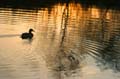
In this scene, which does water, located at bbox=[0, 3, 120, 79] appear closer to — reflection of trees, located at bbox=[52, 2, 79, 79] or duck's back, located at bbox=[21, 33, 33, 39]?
reflection of trees, located at bbox=[52, 2, 79, 79]

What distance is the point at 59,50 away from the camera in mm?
24391

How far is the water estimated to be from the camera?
20125 mm

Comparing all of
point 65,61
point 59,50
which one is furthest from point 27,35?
point 65,61

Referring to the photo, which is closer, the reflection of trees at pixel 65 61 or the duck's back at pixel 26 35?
the reflection of trees at pixel 65 61

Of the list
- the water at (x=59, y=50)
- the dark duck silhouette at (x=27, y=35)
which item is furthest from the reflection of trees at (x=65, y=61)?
the dark duck silhouette at (x=27, y=35)

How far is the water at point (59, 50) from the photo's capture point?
66.0 ft

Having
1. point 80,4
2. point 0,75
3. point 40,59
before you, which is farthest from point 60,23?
point 80,4

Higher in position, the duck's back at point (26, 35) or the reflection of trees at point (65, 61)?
the duck's back at point (26, 35)

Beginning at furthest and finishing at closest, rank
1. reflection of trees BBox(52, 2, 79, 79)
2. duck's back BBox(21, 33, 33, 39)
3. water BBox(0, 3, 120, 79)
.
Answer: duck's back BBox(21, 33, 33, 39) → reflection of trees BBox(52, 2, 79, 79) → water BBox(0, 3, 120, 79)

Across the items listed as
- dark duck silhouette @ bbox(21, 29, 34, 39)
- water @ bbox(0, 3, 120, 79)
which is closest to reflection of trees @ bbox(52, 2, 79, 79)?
water @ bbox(0, 3, 120, 79)

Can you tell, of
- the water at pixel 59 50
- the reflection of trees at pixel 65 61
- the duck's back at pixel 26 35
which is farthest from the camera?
the duck's back at pixel 26 35

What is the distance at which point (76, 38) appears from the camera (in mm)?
28312

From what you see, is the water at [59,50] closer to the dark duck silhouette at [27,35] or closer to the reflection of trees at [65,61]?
the reflection of trees at [65,61]

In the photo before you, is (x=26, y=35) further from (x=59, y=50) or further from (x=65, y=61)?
(x=65, y=61)
